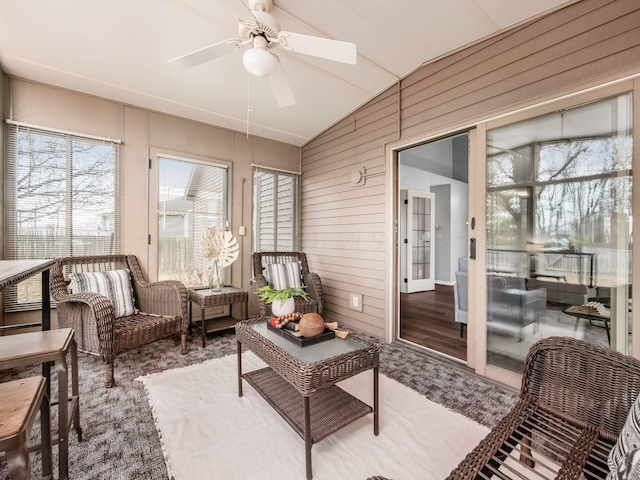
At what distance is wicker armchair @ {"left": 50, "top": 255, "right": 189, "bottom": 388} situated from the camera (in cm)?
221

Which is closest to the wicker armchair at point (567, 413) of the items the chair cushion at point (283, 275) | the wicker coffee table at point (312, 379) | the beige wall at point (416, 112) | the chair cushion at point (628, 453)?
the chair cushion at point (628, 453)

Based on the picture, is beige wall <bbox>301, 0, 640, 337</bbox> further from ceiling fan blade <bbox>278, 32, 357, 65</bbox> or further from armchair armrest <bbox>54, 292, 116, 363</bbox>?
armchair armrest <bbox>54, 292, 116, 363</bbox>

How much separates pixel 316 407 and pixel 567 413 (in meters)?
1.23

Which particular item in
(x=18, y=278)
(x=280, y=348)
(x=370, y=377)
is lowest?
(x=370, y=377)

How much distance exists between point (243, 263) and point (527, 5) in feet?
12.7

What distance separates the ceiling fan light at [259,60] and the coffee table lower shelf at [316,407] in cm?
197

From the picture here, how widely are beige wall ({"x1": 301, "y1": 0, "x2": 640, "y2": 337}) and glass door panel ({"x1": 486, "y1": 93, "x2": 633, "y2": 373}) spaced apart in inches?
10.7

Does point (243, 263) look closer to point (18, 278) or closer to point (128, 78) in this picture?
point (128, 78)

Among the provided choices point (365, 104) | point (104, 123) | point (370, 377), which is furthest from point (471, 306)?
point (104, 123)

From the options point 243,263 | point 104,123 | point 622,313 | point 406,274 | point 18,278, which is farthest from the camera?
point 406,274

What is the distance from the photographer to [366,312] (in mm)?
3537

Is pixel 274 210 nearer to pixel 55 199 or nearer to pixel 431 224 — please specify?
pixel 55 199

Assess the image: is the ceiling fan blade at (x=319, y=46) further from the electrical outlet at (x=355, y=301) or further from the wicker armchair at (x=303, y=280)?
the electrical outlet at (x=355, y=301)

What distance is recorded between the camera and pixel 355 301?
12.1ft
